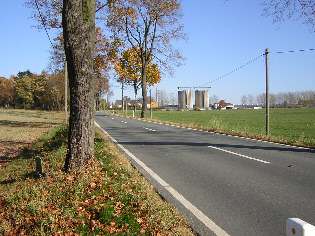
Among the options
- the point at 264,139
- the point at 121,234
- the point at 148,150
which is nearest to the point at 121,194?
the point at 121,234

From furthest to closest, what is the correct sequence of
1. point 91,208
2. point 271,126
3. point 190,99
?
point 190,99 → point 271,126 → point 91,208

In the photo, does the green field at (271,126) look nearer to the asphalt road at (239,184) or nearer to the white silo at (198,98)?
the asphalt road at (239,184)

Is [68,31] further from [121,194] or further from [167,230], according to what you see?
[167,230]

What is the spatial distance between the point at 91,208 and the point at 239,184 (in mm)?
3108

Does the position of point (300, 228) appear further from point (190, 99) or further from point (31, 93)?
point (190, 99)

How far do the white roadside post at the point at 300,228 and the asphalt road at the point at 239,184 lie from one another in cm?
228

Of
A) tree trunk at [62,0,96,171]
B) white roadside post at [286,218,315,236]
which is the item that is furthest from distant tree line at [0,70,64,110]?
white roadside post at [286,218,315,236]

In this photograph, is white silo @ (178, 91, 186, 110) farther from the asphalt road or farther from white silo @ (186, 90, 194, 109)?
the asphalt road

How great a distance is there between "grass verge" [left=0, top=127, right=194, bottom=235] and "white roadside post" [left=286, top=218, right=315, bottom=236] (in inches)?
87.7

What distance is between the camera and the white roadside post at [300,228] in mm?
1542

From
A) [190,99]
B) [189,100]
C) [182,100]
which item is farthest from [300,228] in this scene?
[190,99]

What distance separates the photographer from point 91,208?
439cm

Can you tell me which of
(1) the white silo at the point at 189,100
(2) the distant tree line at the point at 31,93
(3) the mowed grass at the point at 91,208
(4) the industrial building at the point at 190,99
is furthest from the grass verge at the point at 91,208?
(1) the white silo at the point at 189,100

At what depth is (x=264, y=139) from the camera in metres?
13.6
